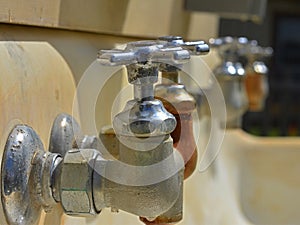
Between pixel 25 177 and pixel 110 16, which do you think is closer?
pixel 25 177

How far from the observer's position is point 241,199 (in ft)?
2.67

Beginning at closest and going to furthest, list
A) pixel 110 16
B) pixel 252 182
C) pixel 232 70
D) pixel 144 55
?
1. pixel 144 55
2. pixel 110 16
3. pixel 232 70
4. pixel 252 182

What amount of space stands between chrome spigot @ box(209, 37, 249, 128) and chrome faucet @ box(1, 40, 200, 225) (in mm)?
203

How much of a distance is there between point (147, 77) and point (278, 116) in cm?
218

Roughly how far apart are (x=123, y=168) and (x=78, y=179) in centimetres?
2

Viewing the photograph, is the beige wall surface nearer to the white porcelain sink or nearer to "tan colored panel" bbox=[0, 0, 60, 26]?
"tan colored panel" bbox=[0, 0, 60, 26]

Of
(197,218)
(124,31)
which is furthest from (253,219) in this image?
(124,31)

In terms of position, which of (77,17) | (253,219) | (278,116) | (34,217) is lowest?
(278,116)

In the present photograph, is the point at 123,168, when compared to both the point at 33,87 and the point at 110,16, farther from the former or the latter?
the point at 110,16

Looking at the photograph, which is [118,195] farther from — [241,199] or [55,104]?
[241,199]

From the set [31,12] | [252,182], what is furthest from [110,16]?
[252,182]

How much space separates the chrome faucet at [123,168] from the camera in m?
0.26

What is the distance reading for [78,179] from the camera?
283mm

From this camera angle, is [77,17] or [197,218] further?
[197,218]
